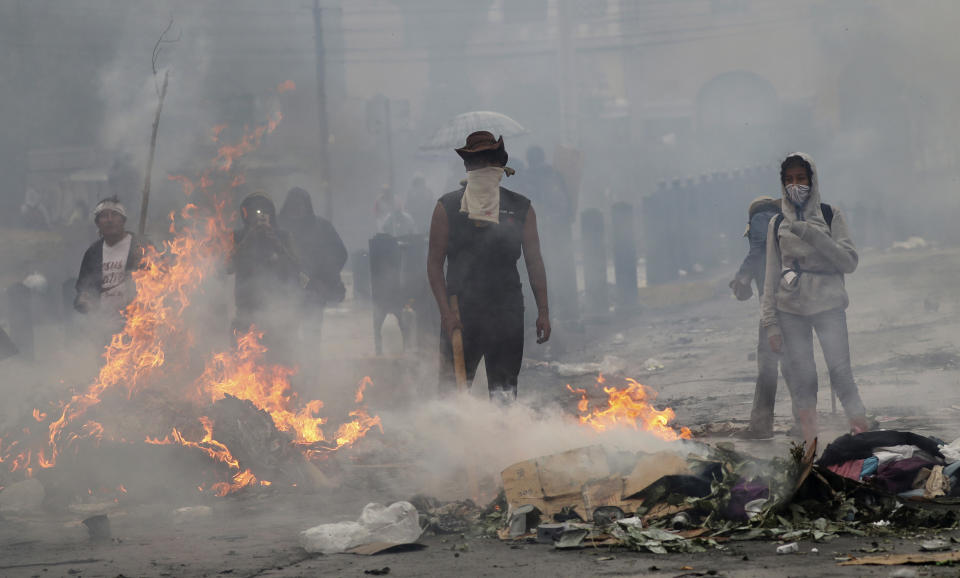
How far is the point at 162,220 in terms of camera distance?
60.7 ft

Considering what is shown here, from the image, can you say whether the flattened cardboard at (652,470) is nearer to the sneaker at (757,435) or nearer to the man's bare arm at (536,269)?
the man's bare arm at (536,269)

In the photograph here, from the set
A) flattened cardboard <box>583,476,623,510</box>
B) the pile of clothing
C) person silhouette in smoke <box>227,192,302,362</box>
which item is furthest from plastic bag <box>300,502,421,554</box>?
person silhouette in smoke <box>227,192,302,362</box>

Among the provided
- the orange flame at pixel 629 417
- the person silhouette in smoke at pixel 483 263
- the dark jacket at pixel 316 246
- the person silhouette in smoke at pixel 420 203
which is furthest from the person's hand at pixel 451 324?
the person silhouette in smoke at pixel 420 203

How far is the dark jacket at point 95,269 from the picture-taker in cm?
766

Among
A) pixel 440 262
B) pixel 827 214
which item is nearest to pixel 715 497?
pixel 440 262

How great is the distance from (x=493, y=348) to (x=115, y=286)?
10.2ft

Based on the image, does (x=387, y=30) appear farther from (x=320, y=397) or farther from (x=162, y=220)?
(x=320, y=397)

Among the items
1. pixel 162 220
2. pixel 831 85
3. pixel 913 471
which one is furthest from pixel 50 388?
pixel 831 85

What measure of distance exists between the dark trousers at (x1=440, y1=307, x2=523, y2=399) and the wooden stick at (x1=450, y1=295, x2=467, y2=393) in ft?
0.11

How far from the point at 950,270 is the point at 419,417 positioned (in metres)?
11.3

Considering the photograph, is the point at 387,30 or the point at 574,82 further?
the point at 387,30

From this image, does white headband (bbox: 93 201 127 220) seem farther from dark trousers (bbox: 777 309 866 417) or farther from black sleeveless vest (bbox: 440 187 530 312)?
dark trousers (bbox: 777 309 866 417)

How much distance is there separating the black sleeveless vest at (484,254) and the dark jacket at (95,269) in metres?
2.84

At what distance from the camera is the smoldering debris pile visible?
4504 mm
